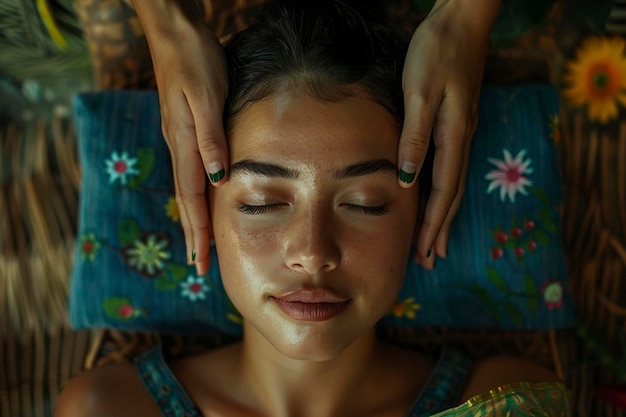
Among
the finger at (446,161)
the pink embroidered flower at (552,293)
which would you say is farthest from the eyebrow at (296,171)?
the pink embroidered flower at (552,293)

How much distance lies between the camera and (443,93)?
1.24 metres

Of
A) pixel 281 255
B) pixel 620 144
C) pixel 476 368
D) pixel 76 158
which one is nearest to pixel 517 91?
pixel 620 144

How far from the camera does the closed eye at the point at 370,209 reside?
121 centimetres

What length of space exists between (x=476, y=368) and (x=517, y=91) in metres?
0.60

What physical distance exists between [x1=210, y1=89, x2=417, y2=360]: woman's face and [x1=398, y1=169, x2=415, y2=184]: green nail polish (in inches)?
0.6

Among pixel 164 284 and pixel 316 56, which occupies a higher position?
pixel 316 56

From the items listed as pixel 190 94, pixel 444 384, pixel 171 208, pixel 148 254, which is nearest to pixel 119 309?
pixel 148 254

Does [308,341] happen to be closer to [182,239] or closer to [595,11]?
[182,239]

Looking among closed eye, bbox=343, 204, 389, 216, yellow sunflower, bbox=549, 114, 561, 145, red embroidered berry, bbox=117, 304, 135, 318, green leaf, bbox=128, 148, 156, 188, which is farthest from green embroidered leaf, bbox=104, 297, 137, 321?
yellow sunflower, bbox=549, 114, 561, 145

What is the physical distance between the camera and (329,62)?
1.22 m

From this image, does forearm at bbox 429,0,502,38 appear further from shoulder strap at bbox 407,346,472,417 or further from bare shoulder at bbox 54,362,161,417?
bare shoulder at bbox 54,362,161,417

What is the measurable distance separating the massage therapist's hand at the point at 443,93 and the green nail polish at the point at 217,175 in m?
0.30

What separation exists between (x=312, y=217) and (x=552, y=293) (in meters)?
0.68

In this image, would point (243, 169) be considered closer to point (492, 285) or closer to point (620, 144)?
point (492, 285)
